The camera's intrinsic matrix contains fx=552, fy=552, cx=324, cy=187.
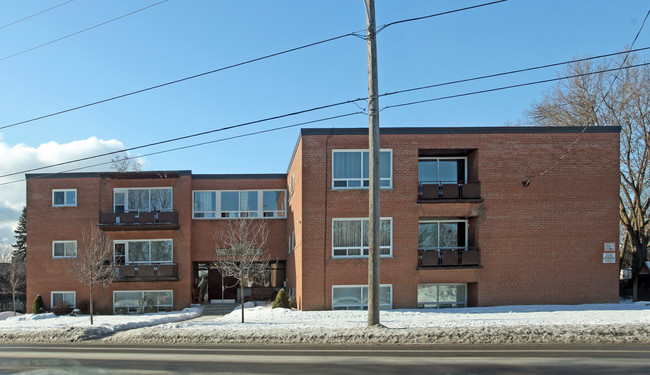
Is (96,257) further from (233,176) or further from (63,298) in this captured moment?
(233,176)

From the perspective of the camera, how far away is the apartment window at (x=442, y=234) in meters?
24.0

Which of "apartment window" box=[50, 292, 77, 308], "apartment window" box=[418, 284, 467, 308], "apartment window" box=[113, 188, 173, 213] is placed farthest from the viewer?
"apartment window" box=[113, 188, 173, 213]

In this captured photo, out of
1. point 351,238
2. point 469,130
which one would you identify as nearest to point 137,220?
point 351,238

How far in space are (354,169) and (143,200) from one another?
13.3 meters

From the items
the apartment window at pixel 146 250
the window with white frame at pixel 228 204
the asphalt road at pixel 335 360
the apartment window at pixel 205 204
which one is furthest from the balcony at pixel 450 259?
the apartment window at pixel 146 250

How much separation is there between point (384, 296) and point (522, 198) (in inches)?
277

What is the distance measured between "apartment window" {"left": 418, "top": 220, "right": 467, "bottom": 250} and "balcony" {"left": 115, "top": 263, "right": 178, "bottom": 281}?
13.3 metres

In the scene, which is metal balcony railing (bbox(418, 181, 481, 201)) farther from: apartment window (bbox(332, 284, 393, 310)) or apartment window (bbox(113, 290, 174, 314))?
apartment window (bbox(113, 290, 174, 314))

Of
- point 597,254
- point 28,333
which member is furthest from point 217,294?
point 597,254

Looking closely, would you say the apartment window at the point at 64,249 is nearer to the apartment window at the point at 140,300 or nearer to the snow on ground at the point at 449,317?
the apartment window at the point at 140,300

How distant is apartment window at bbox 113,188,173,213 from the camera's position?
3003cm

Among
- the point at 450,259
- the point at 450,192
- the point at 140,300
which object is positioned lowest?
the point at 140,300

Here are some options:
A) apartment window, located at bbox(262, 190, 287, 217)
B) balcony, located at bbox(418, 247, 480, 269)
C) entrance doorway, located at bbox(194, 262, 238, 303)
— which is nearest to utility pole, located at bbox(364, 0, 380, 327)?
balcony, located at bbox(418, 247, 480, 269)

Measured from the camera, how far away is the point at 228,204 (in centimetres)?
3047
